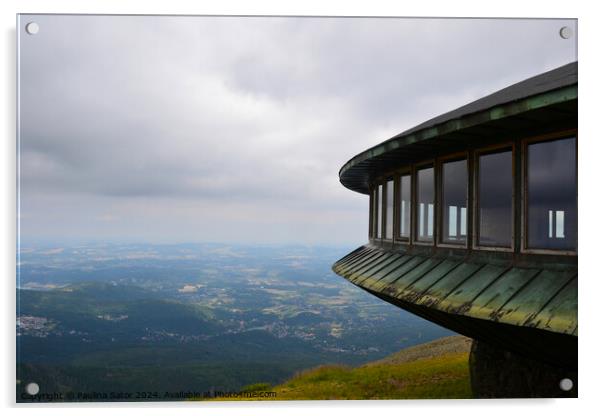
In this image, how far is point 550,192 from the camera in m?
6.73

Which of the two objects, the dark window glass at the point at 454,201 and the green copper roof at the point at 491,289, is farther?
the dark window glass at the point at 454,201

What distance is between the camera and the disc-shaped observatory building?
617 cm

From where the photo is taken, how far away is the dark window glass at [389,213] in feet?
33.4

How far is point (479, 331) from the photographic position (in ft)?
25.8

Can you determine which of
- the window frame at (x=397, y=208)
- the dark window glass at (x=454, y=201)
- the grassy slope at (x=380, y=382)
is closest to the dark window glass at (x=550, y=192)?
the dark window glass at (x=454, y=201)

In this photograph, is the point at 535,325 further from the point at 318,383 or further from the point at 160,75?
the point at 318,383

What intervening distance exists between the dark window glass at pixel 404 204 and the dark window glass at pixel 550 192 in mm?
2723

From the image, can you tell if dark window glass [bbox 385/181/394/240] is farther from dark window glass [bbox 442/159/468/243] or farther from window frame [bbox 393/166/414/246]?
dark window glass [bbox 442/159/468/243]

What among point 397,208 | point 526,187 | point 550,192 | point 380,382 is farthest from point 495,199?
point 380,382

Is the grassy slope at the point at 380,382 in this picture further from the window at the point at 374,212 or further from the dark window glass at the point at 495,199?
the dark window glass at the point at 495,199

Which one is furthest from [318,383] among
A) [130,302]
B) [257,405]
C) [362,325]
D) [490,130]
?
[130,302]

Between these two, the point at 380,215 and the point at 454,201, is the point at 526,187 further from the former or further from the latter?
the point at 380,215

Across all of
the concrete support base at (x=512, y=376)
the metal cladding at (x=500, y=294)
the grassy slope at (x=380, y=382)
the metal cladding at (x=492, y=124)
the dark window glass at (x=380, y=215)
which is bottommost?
the grassy slope at (x=380, y=382)

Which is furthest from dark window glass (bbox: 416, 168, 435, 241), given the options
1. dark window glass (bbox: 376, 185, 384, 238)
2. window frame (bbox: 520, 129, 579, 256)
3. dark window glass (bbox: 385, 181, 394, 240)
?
dark window glass (bbox: 376, 185, 384, 238)
